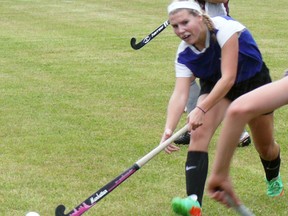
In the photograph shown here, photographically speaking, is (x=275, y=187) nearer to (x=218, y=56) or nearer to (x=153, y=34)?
(x=218, y=56)

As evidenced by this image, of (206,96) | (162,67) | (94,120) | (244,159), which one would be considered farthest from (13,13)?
(206,96)

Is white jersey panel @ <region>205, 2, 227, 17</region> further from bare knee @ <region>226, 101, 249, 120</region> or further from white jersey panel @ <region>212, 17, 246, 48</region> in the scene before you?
bare knee @ <region>226, 101, 249, 120</region>

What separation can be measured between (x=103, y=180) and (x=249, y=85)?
1.56 m

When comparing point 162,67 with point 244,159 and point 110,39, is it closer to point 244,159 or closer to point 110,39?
point 110,39

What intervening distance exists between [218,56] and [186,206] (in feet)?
3.58

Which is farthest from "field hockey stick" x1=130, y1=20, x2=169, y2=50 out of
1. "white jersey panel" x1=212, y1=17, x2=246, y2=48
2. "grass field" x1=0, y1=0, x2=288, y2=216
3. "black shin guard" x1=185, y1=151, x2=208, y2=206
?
"black shin guard" x1=185, y1=151, x2=208, y2=206

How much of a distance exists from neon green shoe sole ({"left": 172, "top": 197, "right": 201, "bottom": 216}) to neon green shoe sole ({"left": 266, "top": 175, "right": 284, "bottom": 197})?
1.09 metres

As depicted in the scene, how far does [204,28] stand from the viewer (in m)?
5.23

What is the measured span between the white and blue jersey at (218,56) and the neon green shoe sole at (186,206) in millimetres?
963

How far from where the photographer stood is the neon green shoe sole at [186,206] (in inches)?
195

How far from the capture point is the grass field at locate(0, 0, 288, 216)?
238 inches

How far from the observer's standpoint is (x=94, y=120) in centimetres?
865

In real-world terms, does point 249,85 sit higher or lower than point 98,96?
higher

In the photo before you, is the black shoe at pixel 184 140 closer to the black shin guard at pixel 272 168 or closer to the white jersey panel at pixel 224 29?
the black shin guard at pixel 272 168
